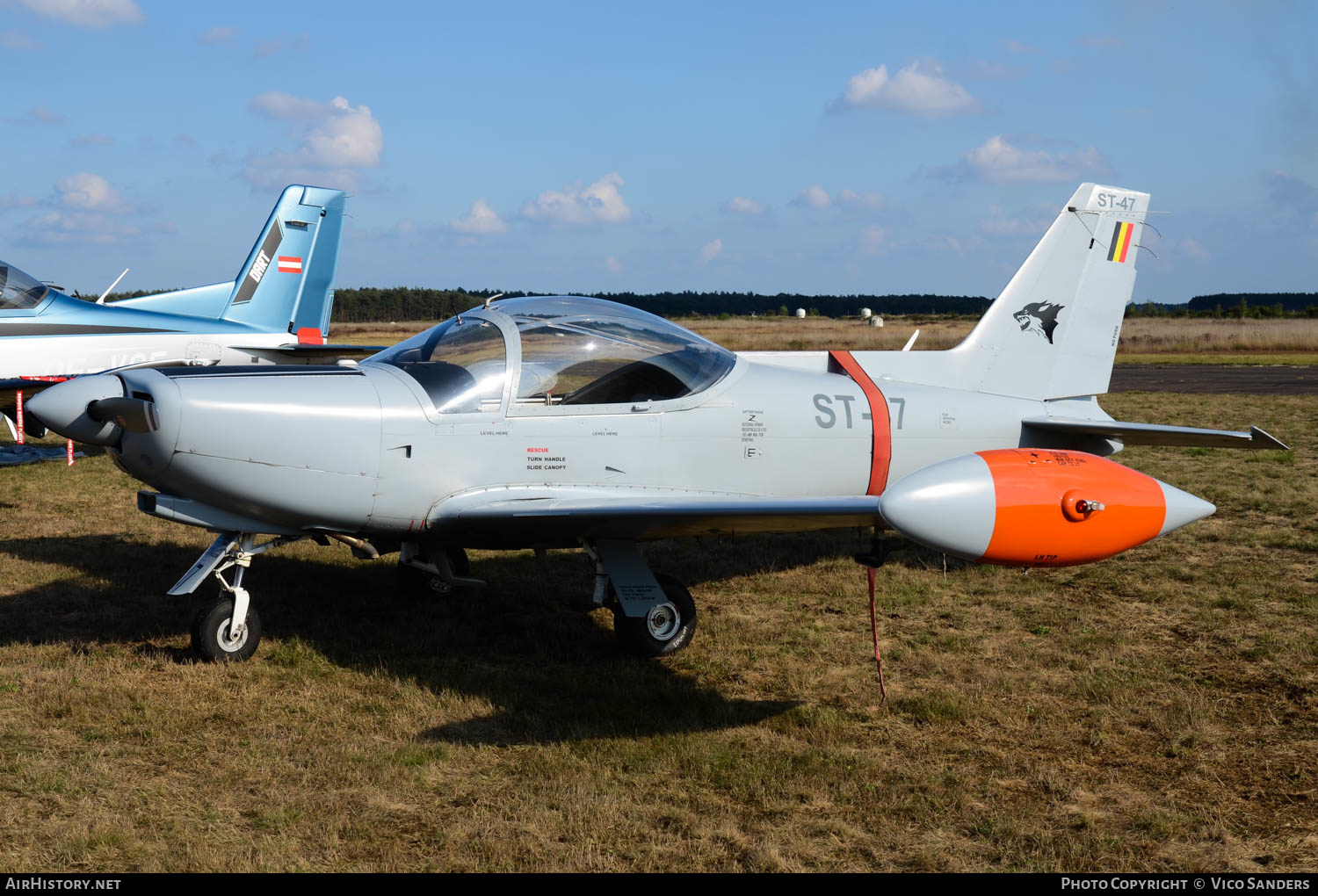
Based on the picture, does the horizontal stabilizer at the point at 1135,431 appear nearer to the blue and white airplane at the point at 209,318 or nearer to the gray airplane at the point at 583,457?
the gray airplane at the point at 583,457

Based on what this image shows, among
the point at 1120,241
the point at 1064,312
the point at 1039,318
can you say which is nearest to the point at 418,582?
the point at 1039,318

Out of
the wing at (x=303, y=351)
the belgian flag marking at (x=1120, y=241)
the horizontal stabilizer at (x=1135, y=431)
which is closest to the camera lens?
the horizontal stabilizer at (x=1135, y=431)

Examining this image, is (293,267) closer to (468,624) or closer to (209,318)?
(209,318)

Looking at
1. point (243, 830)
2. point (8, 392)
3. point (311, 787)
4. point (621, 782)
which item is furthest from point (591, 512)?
point (8, 392)

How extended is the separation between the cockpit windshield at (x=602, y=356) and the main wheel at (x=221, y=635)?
2005 millimetres

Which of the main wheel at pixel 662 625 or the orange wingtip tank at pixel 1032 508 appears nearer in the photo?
the orange wingtip tank at pixel 1032 508

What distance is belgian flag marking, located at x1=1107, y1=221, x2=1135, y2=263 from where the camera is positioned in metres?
7.89

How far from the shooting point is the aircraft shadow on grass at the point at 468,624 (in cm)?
500

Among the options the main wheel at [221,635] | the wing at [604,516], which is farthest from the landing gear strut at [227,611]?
the wing at [604,516]

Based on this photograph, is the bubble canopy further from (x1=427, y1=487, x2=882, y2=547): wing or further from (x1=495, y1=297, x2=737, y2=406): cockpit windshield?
(x1=427, y1=487, x2=882, y2=547): wing

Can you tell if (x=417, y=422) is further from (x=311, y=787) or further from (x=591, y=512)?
(x=311, y=787)

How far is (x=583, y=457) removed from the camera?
18.5ft

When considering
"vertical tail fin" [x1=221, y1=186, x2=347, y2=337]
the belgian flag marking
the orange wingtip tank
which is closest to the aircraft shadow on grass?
the orange wingtip tank

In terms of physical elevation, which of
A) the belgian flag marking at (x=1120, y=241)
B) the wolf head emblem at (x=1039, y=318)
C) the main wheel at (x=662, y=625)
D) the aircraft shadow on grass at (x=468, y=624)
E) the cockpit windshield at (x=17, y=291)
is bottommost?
the aircraft shadow on grass at (x=468, y=624)
